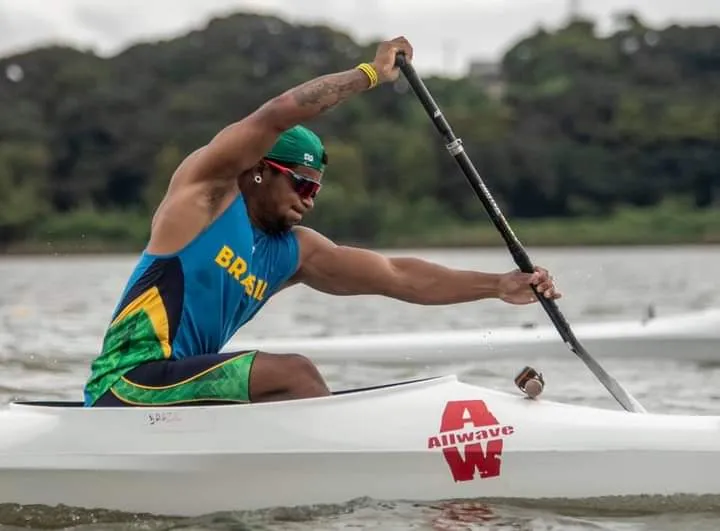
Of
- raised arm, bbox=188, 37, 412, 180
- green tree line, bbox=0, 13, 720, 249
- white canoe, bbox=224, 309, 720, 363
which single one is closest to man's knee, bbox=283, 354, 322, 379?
raised arm, bbox=188, 37, 412, 180

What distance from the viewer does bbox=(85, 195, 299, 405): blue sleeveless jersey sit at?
534cm

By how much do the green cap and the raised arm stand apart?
23cm

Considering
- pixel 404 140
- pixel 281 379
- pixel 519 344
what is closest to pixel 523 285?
pixel 281 379

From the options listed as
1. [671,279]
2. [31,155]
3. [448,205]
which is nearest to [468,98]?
[448,205]

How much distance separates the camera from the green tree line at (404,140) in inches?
2586

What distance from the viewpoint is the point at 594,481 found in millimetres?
5629

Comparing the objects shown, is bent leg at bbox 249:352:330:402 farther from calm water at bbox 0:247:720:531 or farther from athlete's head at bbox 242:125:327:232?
athlete's head at bbox 242:125:327:232

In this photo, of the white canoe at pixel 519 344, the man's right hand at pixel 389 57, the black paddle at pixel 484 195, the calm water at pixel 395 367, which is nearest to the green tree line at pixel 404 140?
the calm water at pixel 395 367

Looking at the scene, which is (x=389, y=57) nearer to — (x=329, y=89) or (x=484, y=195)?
(x=329, y=89)

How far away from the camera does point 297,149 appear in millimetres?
5555

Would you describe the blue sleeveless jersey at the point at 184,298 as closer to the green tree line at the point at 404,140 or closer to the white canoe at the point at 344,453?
the white canoe at the point at 344,453

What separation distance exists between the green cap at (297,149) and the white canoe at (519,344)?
655 cm

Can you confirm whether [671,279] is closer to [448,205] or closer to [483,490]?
[483,490]

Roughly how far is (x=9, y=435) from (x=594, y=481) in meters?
2.45
